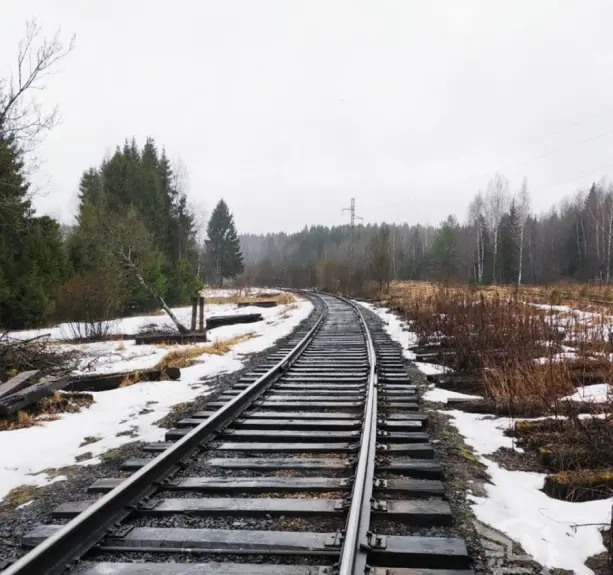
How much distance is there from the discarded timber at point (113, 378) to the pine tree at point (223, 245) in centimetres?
6807

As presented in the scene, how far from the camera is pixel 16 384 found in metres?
6.95

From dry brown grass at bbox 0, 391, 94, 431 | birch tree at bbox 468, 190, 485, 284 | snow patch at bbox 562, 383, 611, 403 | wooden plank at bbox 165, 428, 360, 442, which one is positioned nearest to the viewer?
wooden plank at bbox 165, 428, 360, 442

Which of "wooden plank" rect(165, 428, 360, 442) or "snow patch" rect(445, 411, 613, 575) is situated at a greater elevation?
"wooden plank" rect(165, 428, 360, 442)

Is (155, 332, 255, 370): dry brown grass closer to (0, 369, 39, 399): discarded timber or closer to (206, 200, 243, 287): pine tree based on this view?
(0, 369, 39, 399): discarded timber

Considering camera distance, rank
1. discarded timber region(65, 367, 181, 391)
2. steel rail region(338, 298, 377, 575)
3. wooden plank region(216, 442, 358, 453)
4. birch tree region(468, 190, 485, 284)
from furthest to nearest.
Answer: birch tree region(468, 190, 485, 284) → discarded timber region(65, 367, 181, 391) → wooden plank region(216, 442, 358, 453) → steel rail region(338, 298, 377, 575)

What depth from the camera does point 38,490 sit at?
410 centimetres

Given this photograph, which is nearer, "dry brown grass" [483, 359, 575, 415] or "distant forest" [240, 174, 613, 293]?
"dry brown grass" [483, 359, 575, 415]

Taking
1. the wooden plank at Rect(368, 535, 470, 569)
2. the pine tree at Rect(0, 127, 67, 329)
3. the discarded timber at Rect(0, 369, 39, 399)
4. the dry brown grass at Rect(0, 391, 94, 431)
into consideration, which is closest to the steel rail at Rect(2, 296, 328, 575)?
the wooden plank at Rect(368, 535, 470, 569)

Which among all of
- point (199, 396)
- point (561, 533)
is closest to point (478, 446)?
point (561, 533)

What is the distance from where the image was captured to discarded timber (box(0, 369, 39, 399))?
6586 millimetres

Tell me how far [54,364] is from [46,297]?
1696 cm

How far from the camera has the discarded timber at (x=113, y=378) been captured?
810 centimetres

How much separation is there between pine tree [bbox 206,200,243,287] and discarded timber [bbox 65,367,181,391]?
2680 inches

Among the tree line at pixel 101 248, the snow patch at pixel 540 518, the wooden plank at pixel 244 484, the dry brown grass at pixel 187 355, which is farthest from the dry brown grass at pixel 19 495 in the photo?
the tree line at pixel 101 248
